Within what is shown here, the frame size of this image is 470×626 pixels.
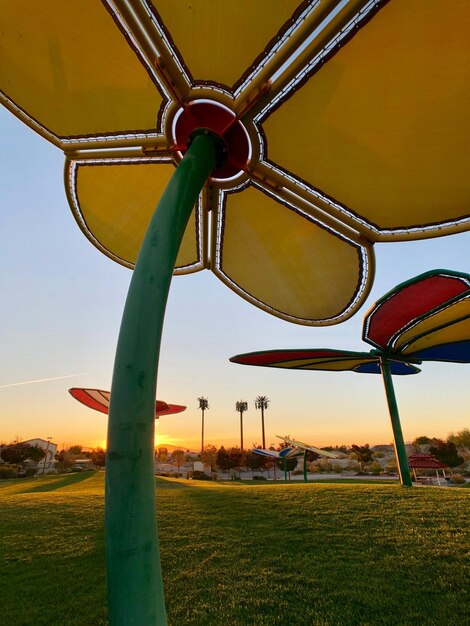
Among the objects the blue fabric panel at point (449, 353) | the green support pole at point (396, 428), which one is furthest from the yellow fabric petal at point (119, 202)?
the blue fabric panel at point (449, 353)

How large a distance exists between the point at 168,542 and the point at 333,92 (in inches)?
308

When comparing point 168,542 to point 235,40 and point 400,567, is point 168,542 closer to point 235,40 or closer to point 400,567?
point 400,567

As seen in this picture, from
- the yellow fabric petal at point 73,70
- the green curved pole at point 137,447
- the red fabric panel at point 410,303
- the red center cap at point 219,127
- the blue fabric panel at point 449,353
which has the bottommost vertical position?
the green curved pole at point 137,447

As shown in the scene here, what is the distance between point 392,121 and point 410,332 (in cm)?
884

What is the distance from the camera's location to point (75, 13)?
3865mm

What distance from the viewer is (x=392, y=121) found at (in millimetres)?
4516

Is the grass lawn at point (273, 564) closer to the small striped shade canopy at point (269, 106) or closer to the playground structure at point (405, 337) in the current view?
the small striped shade canopy at point (269, 106)

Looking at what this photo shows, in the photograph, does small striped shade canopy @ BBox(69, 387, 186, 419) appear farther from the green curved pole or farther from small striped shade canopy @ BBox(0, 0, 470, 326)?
the green curved pole

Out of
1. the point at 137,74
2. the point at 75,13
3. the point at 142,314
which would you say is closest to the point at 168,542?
the point at 142,314

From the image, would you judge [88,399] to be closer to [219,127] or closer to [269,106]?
[219,127]

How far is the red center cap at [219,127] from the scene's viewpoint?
14.9ft

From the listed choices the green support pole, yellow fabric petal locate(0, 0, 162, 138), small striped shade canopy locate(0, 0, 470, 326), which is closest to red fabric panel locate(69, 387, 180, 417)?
the green support pole

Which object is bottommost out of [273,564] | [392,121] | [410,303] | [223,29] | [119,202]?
→ [273,564]

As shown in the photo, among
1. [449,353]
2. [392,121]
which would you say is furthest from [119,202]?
[449,353]
